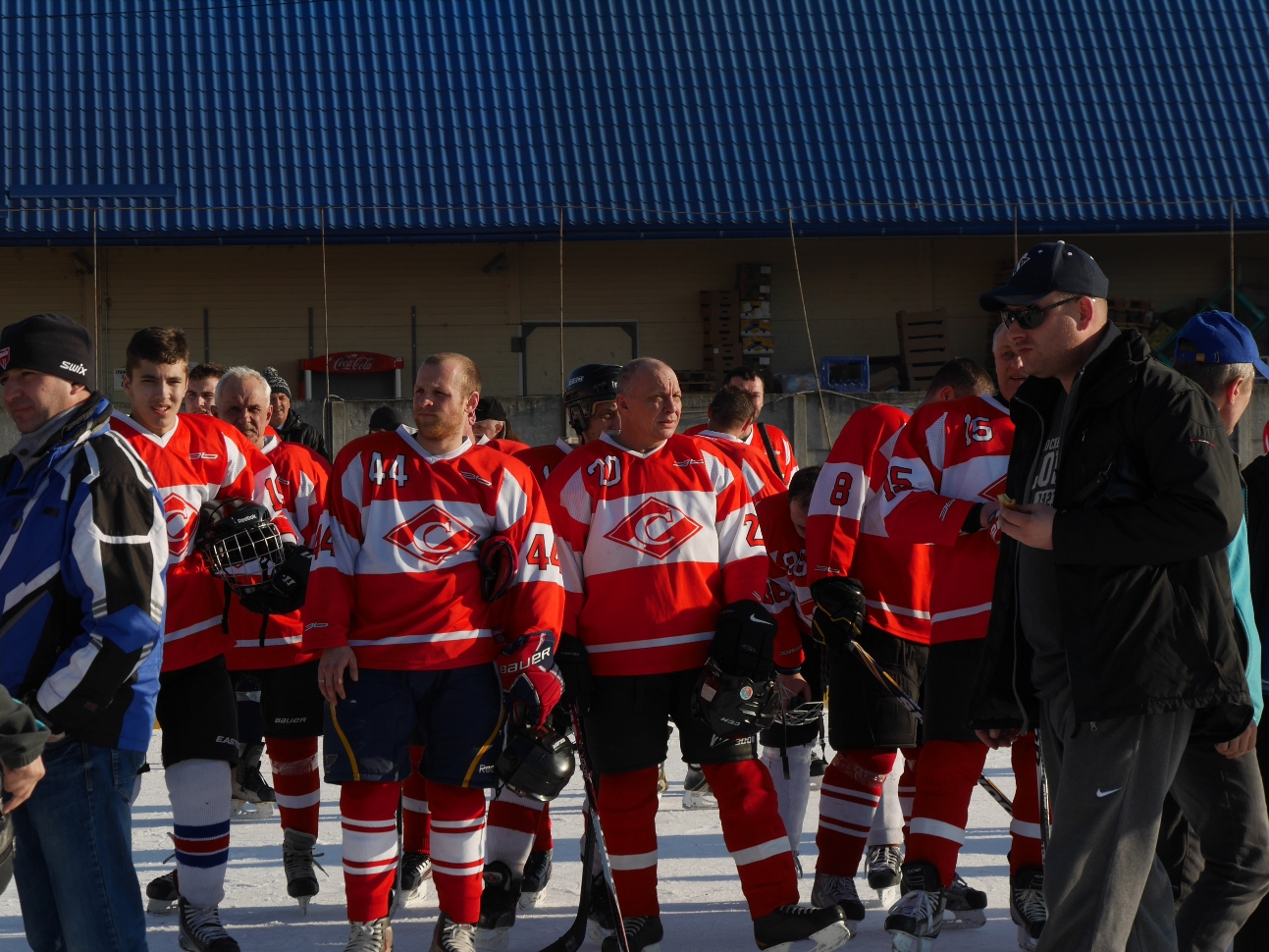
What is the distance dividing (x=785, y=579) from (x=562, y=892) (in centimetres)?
142

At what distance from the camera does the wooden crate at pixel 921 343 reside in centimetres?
1873

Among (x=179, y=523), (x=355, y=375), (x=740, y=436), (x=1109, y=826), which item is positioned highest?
(x=355, y=375)

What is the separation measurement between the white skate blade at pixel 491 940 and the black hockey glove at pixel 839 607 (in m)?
1.41

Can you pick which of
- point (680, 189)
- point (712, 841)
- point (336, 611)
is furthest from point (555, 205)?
point (336, 611)

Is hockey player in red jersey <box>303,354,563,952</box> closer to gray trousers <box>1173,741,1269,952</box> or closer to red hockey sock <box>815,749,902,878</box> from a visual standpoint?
red hockey sock <box>815,749,902,878</box>

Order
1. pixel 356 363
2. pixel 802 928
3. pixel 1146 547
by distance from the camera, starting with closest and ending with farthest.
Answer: pixel 1146 547
pixel 802 928
pixel 356 363

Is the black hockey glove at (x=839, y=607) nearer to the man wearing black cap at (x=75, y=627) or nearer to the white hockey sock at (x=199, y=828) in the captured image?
the white hockey sock at (x=199, y=828)

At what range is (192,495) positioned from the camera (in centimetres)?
454

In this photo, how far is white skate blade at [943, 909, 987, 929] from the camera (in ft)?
14.7

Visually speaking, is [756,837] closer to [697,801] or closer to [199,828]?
[199,828]

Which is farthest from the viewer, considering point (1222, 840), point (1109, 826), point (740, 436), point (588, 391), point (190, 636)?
point (740, 436)

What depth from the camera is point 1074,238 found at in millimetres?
18875

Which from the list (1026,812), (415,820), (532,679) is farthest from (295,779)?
(1026,812)

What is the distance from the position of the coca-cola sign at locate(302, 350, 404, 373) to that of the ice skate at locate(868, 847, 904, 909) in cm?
1405
